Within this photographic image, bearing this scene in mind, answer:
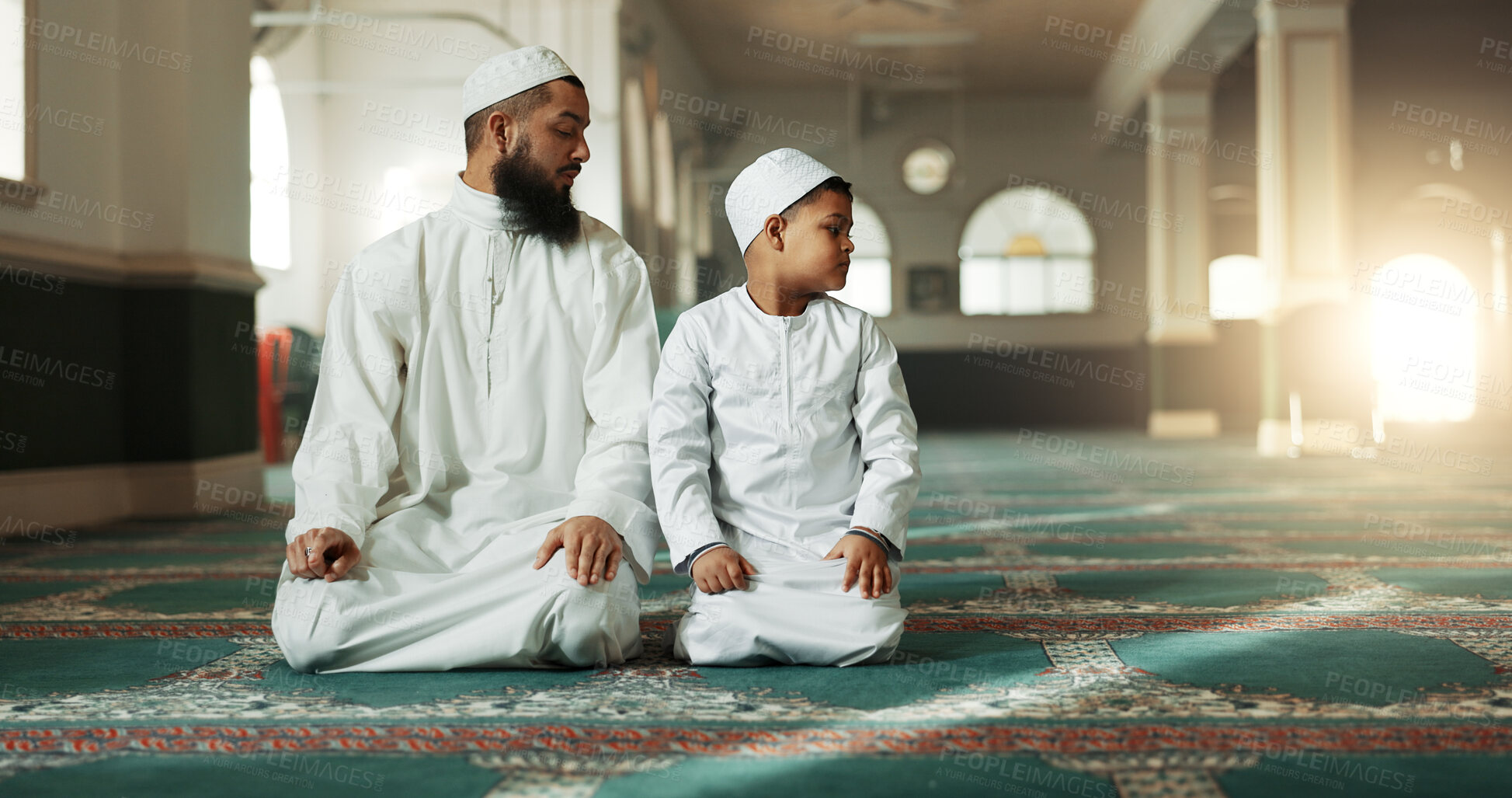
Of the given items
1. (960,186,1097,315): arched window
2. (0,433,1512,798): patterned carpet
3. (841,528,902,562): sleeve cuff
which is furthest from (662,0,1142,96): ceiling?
(841,528,902,562): sleeve cuff

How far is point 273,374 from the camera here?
25.2 ft

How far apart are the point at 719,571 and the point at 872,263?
11718mm

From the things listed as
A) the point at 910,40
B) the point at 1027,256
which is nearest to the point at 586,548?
the point at 910,40

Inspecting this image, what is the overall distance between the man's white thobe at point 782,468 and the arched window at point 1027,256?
37.7 ft

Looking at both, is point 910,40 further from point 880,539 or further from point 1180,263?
point 880,539

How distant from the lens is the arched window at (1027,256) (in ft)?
43.1

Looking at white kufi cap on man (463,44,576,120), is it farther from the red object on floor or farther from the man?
the red object on floor

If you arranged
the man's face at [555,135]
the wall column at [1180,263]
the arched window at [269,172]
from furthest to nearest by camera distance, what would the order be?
the wall column at [1180,263] → the arched window at [269,172] → the man's face at [555,135]

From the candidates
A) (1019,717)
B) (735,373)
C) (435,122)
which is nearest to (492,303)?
(735,373)

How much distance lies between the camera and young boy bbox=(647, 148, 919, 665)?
1.83 meters

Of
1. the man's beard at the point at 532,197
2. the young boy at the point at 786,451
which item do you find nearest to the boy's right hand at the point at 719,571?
the young boy at the point at 786,451

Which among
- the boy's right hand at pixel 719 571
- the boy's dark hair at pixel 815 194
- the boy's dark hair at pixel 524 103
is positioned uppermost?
the boy's dark hair at pixel 524 103

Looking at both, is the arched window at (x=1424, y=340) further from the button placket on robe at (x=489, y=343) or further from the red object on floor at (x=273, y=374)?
the button placket on robe at (x=489, y=343)

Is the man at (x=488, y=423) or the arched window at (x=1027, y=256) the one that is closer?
the man at (x=488, y=423)
